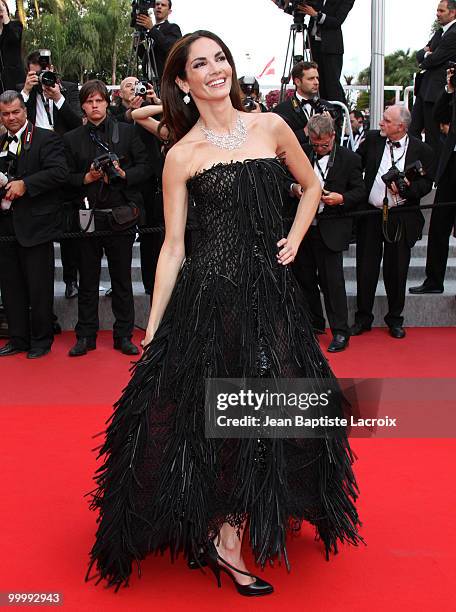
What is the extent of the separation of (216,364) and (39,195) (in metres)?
3.86

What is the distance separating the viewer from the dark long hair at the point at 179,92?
10.1 feet

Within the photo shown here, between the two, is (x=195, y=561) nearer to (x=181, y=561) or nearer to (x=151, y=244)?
(x=181, y=561)

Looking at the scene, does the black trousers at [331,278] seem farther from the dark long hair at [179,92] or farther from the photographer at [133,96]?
the dark long hair at [179,92]

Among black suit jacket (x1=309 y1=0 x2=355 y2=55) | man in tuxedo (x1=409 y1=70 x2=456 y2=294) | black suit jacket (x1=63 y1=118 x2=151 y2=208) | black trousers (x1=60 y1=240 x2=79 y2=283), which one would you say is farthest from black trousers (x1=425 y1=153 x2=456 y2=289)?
black trousers (x1=60 y1=240 x2=79 y2=283)

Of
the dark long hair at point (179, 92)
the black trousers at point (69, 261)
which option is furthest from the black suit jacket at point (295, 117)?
the dark long hair at point (179, 92)

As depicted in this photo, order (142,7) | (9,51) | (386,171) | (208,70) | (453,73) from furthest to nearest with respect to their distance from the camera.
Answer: (142,7) < (9,51) < (453,73) < (386,171) < (208,70)

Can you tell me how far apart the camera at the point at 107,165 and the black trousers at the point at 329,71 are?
3052 mm

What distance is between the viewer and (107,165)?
634 centimetres

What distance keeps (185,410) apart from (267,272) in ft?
1.72

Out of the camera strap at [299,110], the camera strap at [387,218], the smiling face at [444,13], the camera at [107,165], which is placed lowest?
the camera strap at [387,218]

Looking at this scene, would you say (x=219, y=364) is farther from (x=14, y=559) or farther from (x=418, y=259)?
(x=418, y=259)

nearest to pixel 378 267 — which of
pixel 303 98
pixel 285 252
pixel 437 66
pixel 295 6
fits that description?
pixel 303 98

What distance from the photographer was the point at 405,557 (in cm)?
317

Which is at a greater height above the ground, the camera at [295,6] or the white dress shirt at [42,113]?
the camera at [295,6]
